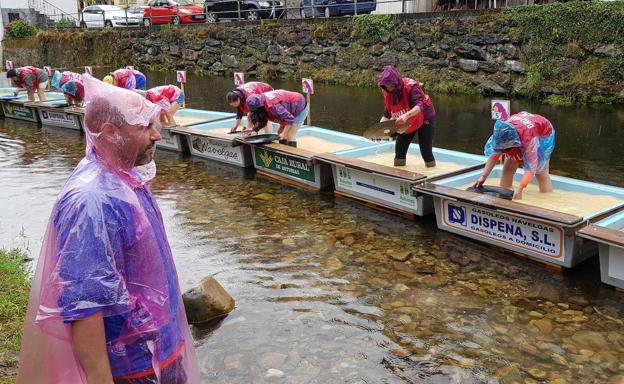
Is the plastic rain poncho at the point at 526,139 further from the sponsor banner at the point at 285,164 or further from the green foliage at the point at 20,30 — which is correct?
the green foliage at the point at 20,30

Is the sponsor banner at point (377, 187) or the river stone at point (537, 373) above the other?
the sponsor banner at point (377, 187)

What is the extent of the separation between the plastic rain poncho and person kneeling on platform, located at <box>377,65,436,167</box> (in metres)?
1.30

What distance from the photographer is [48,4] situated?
33438mm

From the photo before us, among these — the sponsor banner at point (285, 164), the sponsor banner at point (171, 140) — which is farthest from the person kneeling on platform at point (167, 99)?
the sponsor banner at point (285, 164)

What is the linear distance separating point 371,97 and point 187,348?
47.9ft

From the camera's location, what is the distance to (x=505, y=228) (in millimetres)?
5691

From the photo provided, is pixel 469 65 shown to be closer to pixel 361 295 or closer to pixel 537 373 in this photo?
pixel 361 295

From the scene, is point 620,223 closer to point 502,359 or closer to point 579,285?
point 579,285

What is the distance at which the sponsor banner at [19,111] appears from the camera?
585 inches

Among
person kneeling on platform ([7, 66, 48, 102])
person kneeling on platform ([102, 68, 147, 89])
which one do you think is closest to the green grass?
person kneeling on platform ([102, 68, 147, 89])

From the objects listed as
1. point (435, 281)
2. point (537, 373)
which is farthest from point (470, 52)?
point (537, 373)

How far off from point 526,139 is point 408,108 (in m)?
1.79

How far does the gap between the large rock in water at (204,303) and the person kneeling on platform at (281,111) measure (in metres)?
3.96

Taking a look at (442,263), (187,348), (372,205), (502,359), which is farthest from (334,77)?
(187,348)
